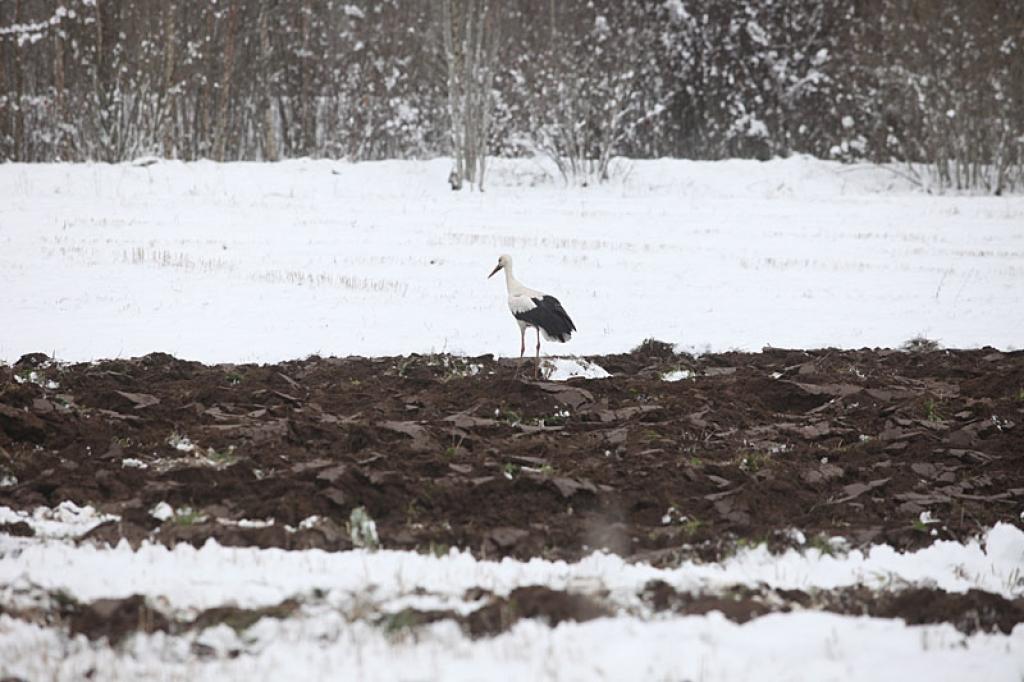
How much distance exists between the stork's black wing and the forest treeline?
786 inches

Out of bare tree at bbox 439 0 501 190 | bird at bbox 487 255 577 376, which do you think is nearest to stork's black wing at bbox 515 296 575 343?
bird at bbox 487 255 577 376

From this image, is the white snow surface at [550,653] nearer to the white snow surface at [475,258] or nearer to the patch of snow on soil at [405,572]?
the patch of snow on soil at [405,572]

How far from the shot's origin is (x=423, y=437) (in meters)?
7.40

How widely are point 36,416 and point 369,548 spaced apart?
10.5 ft

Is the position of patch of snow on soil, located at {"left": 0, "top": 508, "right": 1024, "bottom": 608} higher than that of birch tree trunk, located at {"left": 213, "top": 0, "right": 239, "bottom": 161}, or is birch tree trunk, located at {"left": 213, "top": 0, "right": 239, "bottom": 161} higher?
birch tree trunk, located at {"left": 213, "top": 0, "right": 239, "bottom": 161}

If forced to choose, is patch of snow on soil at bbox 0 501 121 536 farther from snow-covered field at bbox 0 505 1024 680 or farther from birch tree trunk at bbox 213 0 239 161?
birch tree trunk at bbox 213 0 239 161

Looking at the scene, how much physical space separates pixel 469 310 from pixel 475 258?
4.42 meters

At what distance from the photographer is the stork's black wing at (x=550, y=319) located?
9.21 meters

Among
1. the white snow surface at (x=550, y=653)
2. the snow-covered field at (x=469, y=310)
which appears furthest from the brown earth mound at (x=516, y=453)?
the white snow surface at (x=550, y=653)

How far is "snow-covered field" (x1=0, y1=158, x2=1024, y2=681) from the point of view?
4301 millimetres

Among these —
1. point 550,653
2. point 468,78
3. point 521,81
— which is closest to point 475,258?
point 468,78

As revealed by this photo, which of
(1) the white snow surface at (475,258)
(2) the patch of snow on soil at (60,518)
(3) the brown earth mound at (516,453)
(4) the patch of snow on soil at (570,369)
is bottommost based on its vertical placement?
(2) the patch of snow on soil at (60,518)

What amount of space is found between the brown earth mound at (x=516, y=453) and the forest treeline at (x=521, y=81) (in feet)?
66.9

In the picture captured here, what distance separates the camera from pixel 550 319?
9.20 metres
